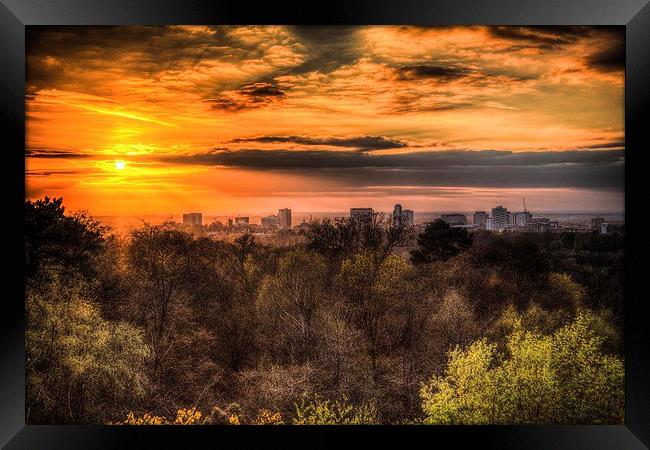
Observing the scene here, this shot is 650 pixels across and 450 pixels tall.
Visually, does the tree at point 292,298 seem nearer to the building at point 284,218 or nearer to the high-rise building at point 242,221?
the building at point 284,218

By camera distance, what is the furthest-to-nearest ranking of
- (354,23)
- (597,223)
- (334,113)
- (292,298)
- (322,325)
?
(292,298)
(322,325)
(334,113)
(597,223)
(354,23)

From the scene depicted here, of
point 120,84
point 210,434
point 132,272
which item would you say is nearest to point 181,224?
point 132,272

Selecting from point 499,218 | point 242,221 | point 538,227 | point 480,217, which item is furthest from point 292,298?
point 538,227

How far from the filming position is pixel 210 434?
6055 millimetres

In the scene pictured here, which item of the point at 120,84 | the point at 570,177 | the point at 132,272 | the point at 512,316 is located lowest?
the point at 512,316

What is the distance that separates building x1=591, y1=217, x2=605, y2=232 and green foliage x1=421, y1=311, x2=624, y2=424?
1246 millimetres

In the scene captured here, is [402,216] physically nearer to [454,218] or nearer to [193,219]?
[454,218]

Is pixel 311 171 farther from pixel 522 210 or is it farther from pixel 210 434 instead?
pixel 210 434

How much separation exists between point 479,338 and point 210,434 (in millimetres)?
4194

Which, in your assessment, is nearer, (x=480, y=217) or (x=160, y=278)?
(x=480, y=217)

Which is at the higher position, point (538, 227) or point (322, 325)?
point (538, 227)

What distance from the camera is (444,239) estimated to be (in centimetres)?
771

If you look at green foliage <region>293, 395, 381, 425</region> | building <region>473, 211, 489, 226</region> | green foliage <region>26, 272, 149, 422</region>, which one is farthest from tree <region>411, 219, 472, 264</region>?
green foliage <region>26, 272, 149, 422</region>

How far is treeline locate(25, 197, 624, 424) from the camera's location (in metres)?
6.75
